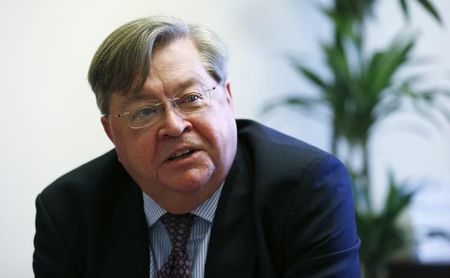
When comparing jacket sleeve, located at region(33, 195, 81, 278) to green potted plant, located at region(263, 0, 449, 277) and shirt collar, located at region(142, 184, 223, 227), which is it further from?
green potted plant, located at region(263, 0, 449, 277)

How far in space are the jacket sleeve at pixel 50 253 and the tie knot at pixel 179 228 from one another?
29 cm

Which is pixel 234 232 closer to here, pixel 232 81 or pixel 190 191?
pixel 190 191

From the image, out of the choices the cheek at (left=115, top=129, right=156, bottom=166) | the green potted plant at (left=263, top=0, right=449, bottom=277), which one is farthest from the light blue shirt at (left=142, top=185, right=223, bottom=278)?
the green potted plant at (left=263, top=0, right=449, bottom=277)

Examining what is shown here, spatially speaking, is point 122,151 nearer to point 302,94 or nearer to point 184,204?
point 184,204

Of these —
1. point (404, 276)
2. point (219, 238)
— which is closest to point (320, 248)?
point (219, 238)

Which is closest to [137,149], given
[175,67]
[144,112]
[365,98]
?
[144,112]

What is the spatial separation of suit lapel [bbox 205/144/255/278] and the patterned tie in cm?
7

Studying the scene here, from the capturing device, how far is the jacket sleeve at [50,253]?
5.30ft

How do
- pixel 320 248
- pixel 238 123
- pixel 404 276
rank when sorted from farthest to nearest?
pixel 404 276 < pixel 238 123 < pixel 320 248

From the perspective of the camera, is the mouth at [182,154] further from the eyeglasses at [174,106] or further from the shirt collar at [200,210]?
the shirt collar at [200,210]

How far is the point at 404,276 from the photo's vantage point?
2.98 metres

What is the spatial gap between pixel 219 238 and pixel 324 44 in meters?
1.85

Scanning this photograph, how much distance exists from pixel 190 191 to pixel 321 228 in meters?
0.32

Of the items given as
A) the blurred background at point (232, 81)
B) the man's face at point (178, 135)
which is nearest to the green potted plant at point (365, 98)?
the blurred background at point (232, 81)
